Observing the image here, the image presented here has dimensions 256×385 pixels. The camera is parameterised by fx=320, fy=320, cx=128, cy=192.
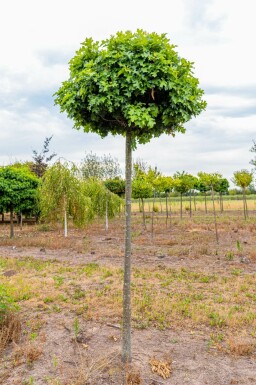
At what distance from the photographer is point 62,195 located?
17.0 metres

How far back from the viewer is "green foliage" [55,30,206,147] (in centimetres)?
362

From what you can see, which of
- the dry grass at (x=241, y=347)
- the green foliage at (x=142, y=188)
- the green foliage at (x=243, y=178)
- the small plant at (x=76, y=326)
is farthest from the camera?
the green foliage at (x=243, y=178)

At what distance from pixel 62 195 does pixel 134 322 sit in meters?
12.2

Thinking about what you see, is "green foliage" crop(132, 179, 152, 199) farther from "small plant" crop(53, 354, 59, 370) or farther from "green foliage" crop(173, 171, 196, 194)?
"small plant" crop(53, 354, 59, 370)

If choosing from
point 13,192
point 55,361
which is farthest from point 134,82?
point 13,192

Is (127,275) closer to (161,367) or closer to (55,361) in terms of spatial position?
(161,367)

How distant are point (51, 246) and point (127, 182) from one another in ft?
35.8

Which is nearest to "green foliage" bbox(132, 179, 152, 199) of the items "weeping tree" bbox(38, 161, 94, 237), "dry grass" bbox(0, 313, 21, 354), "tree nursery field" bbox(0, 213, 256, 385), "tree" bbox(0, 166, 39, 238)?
"weeping tree" bbox(38, 161, 94, 237)

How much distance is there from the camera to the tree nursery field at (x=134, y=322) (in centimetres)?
401

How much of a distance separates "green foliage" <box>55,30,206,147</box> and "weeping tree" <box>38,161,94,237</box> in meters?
13.2

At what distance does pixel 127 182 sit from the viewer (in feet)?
14.0

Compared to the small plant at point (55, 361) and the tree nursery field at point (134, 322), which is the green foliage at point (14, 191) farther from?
the small plant at point (55, 361)

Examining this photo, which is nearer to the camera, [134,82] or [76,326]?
[134,82]

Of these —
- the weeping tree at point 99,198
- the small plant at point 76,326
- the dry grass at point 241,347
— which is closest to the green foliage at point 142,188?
the weeping tree at point 99,198
